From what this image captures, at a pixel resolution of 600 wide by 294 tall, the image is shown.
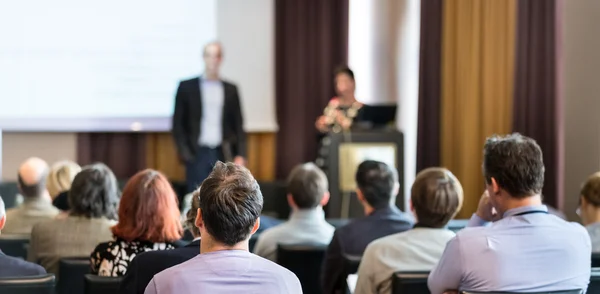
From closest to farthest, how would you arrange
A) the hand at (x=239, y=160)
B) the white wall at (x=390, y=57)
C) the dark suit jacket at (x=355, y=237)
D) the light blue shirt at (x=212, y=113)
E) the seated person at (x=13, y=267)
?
the seated person at (x=13, y=267), the dark suit jacket at (x=355, y=237), the hand at (x=239, y=160), the light blue shirt at (x=212, y=113), the white wall at (x=390, y=57)

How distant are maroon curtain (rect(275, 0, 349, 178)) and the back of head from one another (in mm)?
4664

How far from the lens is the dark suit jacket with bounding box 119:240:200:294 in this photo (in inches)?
98.3

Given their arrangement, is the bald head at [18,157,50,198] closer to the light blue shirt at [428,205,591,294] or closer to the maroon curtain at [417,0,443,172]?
the light blue shirt at [428,205,591,294]

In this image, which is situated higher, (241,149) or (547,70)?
(547,70)

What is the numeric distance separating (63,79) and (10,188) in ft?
3.40

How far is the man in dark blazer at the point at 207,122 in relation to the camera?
6.78m

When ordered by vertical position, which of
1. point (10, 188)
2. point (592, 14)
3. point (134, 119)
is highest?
point (592, 14)

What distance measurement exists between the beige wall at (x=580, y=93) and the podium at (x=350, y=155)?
1.31 m

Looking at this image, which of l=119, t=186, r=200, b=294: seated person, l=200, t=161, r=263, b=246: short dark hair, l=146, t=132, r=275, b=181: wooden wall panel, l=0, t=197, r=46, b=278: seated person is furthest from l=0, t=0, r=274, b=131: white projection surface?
l=200, t=161, r=263, b=246: short dark hair

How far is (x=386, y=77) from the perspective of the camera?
780 cm

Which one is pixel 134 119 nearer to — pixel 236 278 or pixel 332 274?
pixel 332 274

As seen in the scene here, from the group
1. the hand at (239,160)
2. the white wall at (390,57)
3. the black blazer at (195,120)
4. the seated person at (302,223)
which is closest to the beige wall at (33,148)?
the black blazer at (195,120)

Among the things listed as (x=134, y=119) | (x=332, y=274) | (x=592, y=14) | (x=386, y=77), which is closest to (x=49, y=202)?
(x=332, y=274)

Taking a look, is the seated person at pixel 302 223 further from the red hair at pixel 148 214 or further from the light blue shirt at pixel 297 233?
the red hair at pixel 148 214
